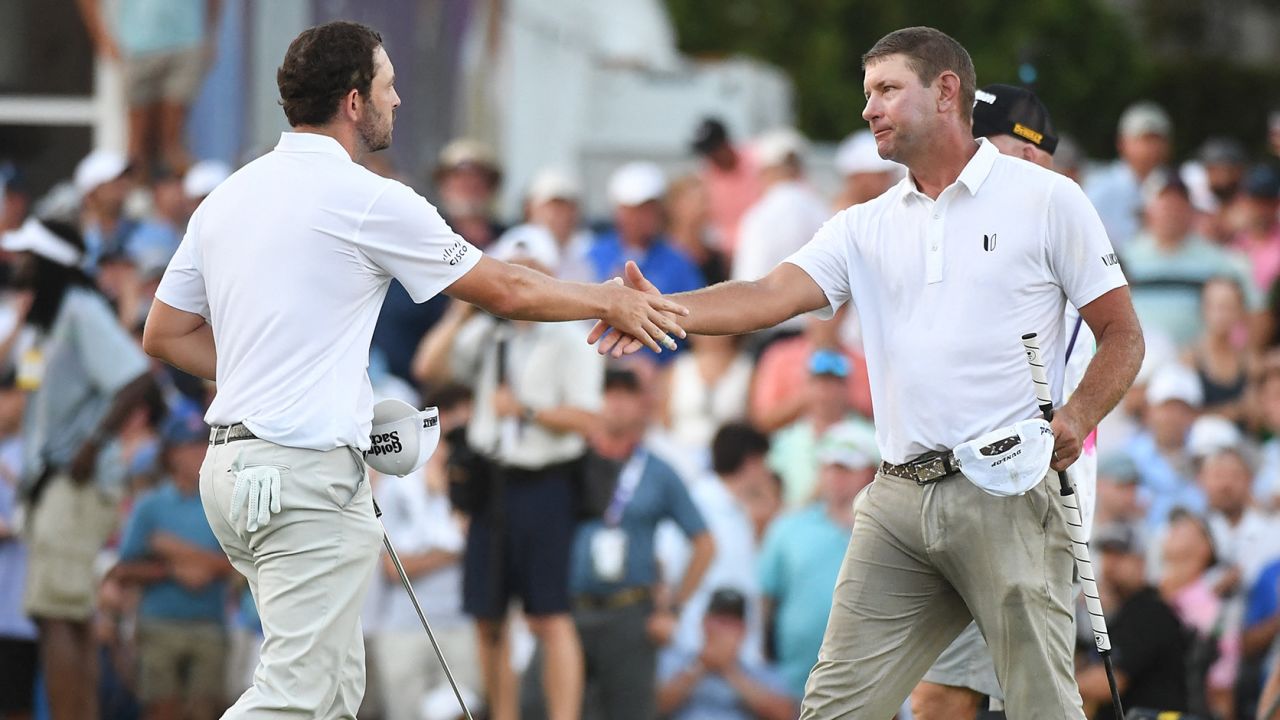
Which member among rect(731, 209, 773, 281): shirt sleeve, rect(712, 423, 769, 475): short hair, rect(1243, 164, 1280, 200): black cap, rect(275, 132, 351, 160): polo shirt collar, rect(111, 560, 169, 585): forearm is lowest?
rect(111, 560, 169, 585): forearm

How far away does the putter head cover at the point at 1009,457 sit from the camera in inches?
236

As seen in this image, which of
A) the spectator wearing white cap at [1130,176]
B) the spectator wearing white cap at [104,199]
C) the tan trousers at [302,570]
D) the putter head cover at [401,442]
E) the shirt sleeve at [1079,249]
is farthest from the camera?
the spectator wearing white cap at [1130,176]

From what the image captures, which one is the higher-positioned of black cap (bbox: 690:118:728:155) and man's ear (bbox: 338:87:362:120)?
black cap (bbox: 690:118:728:155)

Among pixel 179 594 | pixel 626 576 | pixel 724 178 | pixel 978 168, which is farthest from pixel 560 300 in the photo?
pixel 724 178

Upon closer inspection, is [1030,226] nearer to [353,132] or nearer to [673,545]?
[353,132]

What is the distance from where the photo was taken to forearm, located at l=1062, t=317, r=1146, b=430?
240 inches

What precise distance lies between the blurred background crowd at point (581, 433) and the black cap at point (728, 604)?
0.08 ft

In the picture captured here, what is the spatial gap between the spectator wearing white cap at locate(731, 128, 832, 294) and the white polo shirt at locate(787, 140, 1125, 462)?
637cm

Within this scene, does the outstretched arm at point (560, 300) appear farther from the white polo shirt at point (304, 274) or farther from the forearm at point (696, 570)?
the forearm at point (696, 570)

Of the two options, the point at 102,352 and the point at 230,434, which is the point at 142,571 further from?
the point at 230,434

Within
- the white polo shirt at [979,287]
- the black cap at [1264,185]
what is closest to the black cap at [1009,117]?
the white polo shirt at [979,287]

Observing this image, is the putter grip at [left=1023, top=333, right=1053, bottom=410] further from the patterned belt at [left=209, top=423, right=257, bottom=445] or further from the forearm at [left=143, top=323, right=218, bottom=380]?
the forearm at [left=143, top=323, right=218, bottom=380]

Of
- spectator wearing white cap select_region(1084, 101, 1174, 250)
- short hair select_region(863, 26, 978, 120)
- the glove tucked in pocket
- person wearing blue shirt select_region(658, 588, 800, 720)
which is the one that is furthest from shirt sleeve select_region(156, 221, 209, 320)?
spectator wearing white cap select_region(1084, 101, 1174, 250)

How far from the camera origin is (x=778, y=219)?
516 inches
